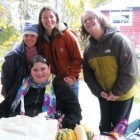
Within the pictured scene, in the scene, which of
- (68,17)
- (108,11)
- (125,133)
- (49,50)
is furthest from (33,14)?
(125,133)

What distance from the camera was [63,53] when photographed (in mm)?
2037

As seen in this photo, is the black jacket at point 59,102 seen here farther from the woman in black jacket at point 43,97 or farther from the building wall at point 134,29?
the building wall at point 134,29

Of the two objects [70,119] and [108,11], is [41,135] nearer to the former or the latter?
[70,119]

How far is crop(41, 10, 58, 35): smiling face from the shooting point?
197cm

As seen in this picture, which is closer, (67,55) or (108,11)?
(67,55)

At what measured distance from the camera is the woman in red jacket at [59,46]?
78.5 inches

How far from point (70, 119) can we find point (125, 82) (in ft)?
1.51

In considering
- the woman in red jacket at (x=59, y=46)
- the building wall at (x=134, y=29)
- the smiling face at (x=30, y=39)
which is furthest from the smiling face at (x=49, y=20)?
the building wall at (x=134, y=29)

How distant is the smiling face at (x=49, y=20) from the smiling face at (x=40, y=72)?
0.94ft

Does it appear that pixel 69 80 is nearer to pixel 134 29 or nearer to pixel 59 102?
pixel 59 102

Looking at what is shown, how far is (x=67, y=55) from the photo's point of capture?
6.76 ft

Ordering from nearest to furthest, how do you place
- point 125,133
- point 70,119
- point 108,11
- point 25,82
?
point 125,133, point 70,119, point 25,82, point 108,11

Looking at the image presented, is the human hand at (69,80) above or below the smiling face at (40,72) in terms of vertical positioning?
below

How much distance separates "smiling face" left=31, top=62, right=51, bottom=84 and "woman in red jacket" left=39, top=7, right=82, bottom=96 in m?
0.16
